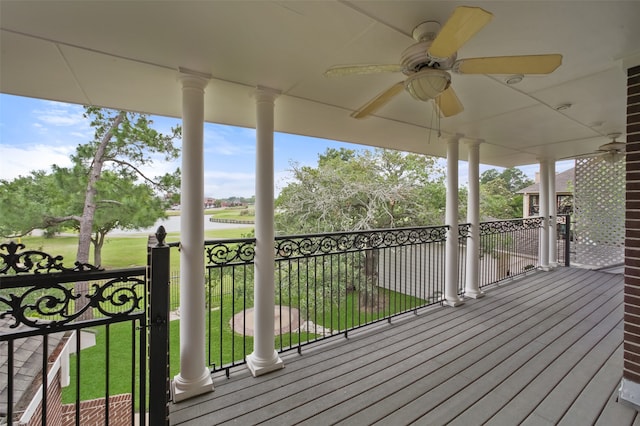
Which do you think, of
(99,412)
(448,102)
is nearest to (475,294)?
(448,102)

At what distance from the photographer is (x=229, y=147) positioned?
43.3 ft

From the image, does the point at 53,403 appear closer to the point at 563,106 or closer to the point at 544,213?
the point at 563,106

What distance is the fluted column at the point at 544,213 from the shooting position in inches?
217

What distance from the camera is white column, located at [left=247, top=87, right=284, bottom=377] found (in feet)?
7.48

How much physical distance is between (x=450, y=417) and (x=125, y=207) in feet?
23.6

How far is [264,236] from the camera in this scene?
7.52 ft

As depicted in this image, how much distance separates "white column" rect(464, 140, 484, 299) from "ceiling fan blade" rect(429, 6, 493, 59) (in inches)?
125

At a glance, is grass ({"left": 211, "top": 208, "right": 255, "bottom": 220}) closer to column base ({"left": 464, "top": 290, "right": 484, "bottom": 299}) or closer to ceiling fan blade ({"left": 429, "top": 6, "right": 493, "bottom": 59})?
column base ({"left": 464, "top": 290, "right": 484, "bottom": 299})

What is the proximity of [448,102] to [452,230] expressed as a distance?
7.53ft

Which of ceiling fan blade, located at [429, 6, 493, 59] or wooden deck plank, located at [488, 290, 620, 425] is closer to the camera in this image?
ceiling fan blade, located at [429, 6, 493, 59]

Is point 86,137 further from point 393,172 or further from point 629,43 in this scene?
point 629,43

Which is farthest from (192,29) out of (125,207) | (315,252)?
(125,207)

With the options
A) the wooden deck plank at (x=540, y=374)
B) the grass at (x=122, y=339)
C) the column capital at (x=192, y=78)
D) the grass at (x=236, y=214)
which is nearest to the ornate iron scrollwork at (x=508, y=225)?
the grass at (x=122, y=339)

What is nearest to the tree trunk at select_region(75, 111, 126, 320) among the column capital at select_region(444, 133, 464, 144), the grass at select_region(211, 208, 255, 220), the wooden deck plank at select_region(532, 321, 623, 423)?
the grass at select_region(211, 208, 255, 220)
